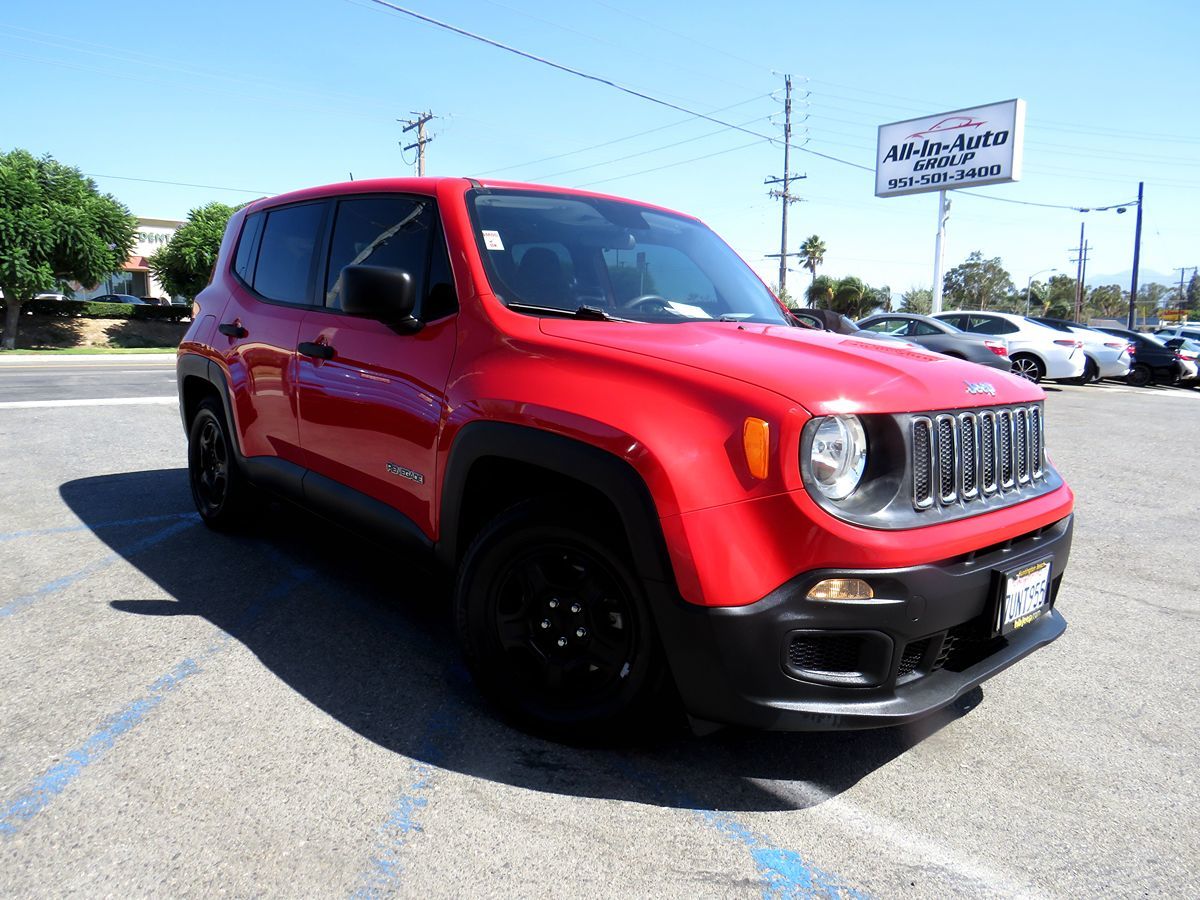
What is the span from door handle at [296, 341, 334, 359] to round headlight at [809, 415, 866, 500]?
7.12 ft

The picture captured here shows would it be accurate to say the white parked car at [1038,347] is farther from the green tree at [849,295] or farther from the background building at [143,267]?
the background building at [143,267]

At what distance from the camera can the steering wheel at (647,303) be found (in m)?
3.25

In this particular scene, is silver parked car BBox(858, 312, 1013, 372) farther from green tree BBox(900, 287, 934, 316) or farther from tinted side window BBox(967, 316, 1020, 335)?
green tree BBox(900, 287, 934, 316)

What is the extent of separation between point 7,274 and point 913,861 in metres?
31.2

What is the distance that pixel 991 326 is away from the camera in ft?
51.9

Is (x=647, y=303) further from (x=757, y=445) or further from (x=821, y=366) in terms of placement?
(x=757, y=445)

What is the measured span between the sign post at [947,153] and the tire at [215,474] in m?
25.7

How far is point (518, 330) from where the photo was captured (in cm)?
282

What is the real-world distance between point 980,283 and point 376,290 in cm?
8514

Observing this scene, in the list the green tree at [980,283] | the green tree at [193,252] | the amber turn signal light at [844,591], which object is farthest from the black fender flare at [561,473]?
the green tree at [980,283]

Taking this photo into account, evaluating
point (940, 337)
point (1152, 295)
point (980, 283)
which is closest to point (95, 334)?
point (940, 337)

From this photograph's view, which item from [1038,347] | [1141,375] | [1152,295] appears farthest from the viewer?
[1152,295]

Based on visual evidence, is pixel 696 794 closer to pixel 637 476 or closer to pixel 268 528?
pixel 637 476

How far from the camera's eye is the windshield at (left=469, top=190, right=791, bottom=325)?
314cm
